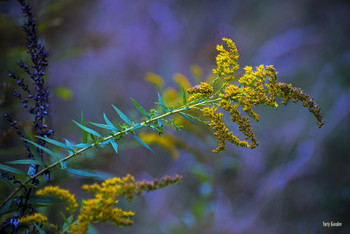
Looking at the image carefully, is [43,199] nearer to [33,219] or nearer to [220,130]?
[33,219]

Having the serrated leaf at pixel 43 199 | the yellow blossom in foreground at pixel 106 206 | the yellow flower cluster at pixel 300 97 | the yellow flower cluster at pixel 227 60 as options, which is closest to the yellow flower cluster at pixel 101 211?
the yellow blossom in foreground at pixel 106 206

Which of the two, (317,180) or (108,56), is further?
(108,56)

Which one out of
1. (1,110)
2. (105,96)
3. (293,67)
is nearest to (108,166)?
(105,96)

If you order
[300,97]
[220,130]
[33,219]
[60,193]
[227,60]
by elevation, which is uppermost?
[227,60]

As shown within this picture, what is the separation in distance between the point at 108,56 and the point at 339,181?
3.41 meters

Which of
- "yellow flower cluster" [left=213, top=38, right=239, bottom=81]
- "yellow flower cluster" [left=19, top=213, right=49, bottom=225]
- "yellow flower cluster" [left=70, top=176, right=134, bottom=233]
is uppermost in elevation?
"yellow flower cluster" [left=213, top=38, right=239, bottom=81]

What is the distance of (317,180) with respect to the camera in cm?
325

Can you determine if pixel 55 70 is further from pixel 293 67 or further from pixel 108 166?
pixel 293 67

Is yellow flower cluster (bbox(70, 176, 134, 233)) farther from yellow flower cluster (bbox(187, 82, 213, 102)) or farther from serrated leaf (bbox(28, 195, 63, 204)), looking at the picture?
yellow flower cluster (bbox(187, 82, 213, 102))

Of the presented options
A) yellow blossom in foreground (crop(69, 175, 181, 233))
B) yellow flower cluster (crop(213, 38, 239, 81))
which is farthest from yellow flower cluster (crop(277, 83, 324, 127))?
yellow blossom in foreground (crop(69, 175, 181, 233))

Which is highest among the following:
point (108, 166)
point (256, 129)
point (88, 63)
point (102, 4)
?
point (102, 4)

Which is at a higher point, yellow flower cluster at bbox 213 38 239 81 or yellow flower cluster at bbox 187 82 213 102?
yellow flower cluster at bbox 213 38 239 81

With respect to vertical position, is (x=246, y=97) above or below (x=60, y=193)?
above

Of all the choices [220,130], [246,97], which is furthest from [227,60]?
[220,130]
